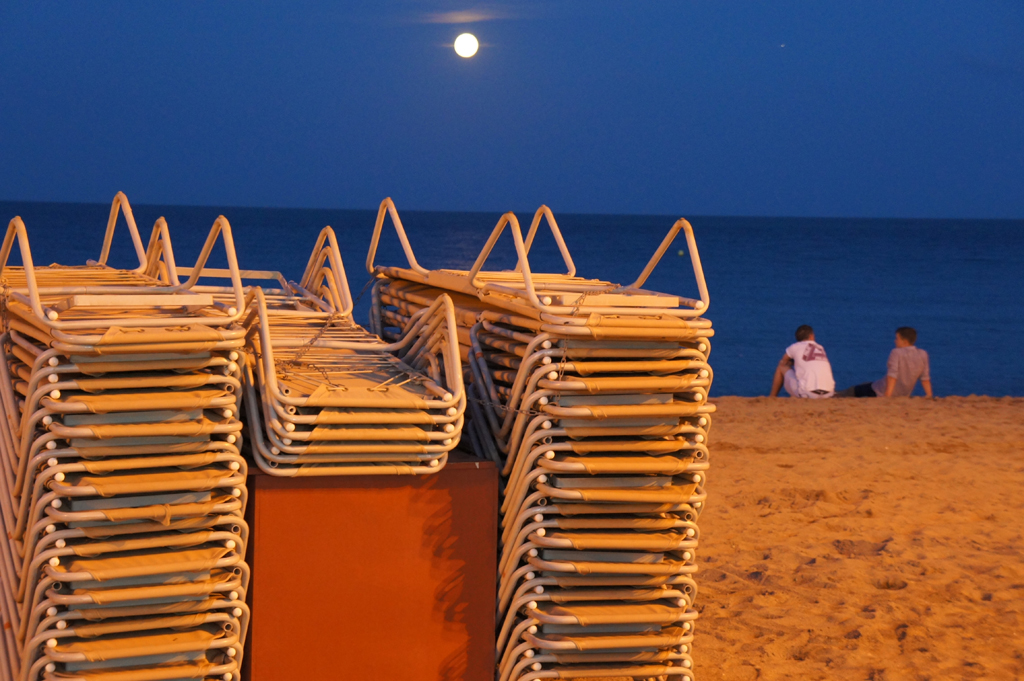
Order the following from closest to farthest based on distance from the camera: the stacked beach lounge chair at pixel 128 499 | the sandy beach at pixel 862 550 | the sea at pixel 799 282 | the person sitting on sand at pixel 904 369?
the stacked beach lounge chair at pixel 128 499 → the sandy beach at pixel 862 550 → the person sitting on sand at pixel 904 369 → the sea at pixel 799 282

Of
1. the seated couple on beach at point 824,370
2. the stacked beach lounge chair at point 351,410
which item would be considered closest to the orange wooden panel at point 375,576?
the stacked beach lounge chair at point 351,410

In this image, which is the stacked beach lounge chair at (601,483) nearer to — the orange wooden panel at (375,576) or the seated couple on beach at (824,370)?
the orange wooden panel at (375,576)

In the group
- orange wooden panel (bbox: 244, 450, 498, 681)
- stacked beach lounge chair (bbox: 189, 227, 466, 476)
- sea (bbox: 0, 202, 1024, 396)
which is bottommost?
orange wooden panel (bbox: 244, 450, 498, 681)

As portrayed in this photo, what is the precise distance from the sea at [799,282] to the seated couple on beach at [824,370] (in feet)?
23.4

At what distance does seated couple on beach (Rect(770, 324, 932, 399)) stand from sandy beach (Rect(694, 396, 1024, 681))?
4.04ft

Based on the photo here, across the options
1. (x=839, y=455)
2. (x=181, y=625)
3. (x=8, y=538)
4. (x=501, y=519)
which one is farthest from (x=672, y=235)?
(x=839, y=455)

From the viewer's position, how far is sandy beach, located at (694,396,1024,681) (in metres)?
5.02

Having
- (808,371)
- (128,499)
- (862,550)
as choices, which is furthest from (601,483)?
(808,371)

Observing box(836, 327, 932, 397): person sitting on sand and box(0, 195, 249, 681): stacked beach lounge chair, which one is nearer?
box(0, 195, 249, 681): stacked beach lounge chair

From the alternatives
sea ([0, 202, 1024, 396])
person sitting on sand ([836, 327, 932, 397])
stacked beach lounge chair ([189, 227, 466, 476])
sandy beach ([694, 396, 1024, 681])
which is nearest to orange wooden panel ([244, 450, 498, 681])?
stacked beach lounge chair ([189, 227, 466, 476])

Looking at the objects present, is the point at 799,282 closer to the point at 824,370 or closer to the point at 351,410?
the point at 824,370

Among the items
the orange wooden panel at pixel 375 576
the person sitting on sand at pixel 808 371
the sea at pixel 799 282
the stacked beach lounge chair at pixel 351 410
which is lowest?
the orange wooden panel at pixel 375 576

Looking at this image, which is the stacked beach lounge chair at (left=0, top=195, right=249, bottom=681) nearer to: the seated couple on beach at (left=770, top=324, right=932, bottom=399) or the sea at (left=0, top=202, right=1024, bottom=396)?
the sea at (left=0, top=202, right=1024, bottom=396)

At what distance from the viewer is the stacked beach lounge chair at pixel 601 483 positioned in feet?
11.5
